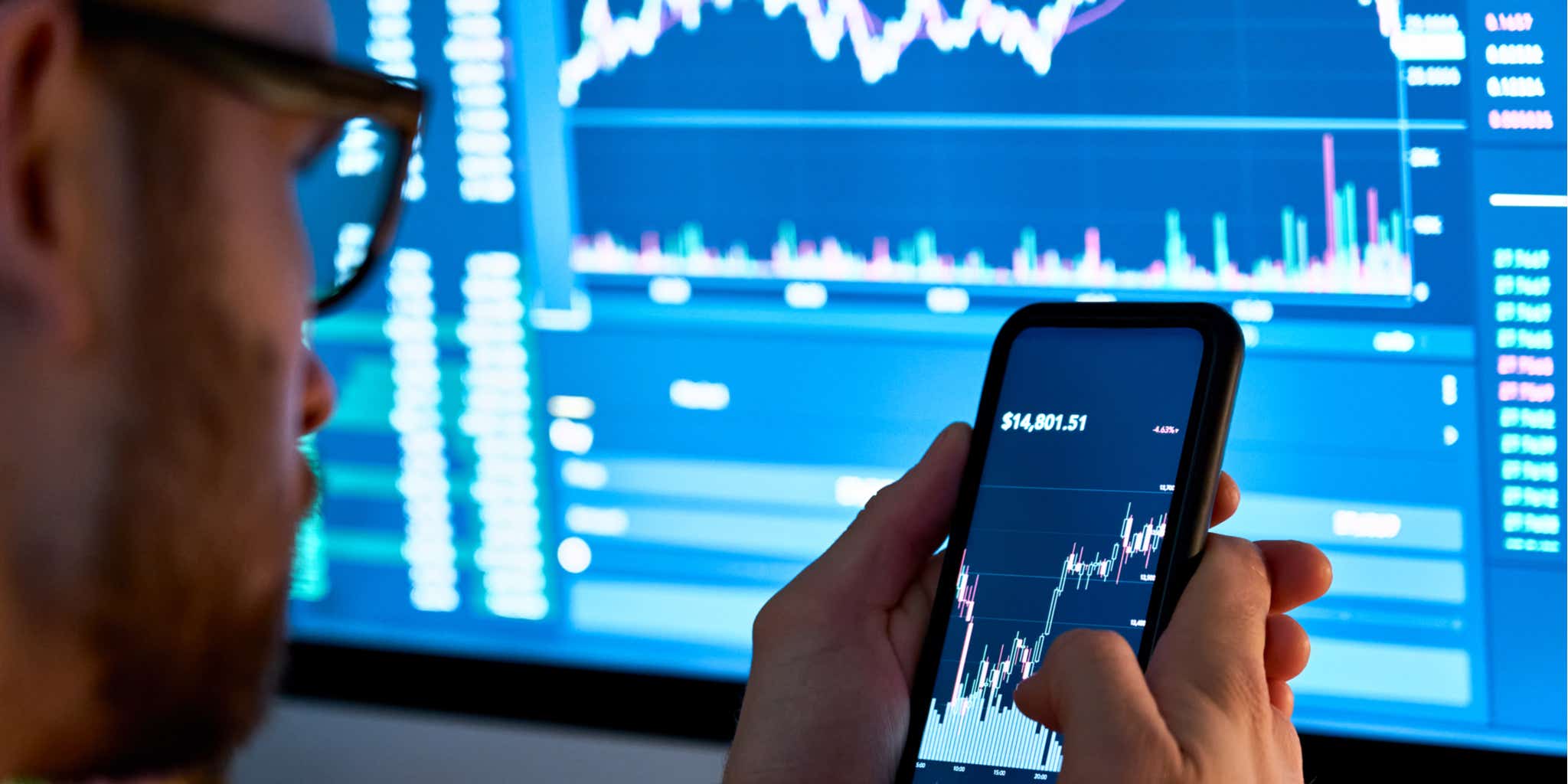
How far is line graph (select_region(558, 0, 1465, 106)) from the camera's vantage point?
19.8 inches

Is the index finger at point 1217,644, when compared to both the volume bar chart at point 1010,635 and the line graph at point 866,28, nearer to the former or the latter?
the volume bar chart at point 1010,635

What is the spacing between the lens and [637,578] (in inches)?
26.2

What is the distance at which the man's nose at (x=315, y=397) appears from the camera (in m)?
0.41

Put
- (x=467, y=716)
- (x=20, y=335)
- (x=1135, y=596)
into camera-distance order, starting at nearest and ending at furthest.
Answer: (x=20, y=335), (x=1135, y=596), (x=467, y=716)

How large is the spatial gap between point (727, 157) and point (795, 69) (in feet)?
0.16

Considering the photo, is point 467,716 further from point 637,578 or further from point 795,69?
point 795,69

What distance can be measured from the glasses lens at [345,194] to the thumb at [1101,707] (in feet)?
0.77

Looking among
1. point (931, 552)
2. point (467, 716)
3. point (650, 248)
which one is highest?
point (650, 248)

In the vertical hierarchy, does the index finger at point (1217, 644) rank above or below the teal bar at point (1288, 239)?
below

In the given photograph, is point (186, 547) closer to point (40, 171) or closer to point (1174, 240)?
point (40, 171)

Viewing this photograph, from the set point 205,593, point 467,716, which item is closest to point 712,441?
point 467,716

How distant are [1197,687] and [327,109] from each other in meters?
0.27

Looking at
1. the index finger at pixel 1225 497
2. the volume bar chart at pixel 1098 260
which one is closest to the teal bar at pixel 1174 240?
the volume bar chart at pixel 1098 260

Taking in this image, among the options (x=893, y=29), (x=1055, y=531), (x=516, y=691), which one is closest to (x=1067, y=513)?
(x=1055, y=531)
